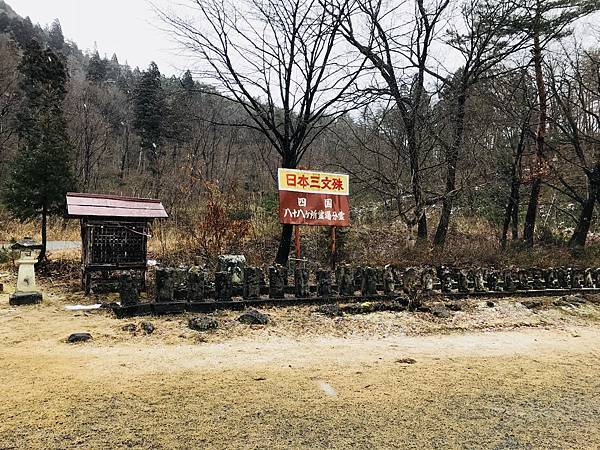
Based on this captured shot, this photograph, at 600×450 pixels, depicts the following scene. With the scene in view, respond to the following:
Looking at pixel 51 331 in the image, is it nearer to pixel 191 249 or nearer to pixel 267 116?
pixel 191 249

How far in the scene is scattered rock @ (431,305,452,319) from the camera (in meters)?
6.28

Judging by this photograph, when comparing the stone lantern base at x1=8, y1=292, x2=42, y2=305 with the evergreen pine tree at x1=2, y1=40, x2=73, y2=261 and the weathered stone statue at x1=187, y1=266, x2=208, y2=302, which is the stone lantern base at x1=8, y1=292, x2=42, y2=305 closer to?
the weathered stone statue at x1=187, y1=266, x2=208, y2=302

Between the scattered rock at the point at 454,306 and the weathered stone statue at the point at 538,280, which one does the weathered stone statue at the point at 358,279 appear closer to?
the scattered rock at the point at 454,306

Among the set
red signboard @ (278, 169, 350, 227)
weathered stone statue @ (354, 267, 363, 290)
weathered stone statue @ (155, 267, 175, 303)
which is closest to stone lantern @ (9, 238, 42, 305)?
weathered stone statue @ (155, 267, 175, 303)

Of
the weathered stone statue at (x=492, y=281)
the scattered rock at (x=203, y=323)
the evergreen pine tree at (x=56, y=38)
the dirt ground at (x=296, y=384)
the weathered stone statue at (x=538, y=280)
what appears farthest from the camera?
the evergreen pine tree at (x=56, y=38)

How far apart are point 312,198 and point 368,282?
2.39 meters

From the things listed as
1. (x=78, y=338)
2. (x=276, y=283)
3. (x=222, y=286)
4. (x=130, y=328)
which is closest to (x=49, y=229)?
(x=222, y=286)

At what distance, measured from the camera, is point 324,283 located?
6785 millimetres

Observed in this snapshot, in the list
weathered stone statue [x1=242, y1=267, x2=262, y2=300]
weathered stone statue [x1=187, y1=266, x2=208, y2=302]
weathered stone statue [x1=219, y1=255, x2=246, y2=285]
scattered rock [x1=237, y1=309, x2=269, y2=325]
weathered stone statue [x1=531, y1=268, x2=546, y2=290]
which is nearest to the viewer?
scattered rock [x1=237, y1=309, x2=269, y2=325]

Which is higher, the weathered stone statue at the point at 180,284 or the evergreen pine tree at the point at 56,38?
the evergreen pine tree at the point at 56,38

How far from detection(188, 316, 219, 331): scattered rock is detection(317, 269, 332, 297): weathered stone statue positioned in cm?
201

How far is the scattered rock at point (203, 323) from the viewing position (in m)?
5.13

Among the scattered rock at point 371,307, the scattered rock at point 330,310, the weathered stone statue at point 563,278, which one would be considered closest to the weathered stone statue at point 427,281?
the scattered rock at point 371,307

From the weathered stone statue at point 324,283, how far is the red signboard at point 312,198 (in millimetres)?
1882
